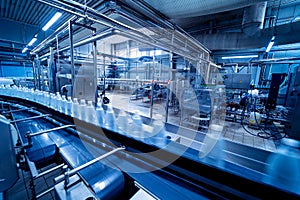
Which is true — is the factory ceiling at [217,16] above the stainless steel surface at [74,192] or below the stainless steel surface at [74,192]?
above

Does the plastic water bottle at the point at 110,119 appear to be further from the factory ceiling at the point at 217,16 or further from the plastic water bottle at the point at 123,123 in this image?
the factory ceiling at the point at 217,16

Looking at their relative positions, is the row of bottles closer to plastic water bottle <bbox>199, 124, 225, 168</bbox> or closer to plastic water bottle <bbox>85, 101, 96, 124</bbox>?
plastic water bottle <bbox>85, 101, 96, 124</bbox>

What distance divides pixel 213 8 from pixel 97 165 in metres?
2.02

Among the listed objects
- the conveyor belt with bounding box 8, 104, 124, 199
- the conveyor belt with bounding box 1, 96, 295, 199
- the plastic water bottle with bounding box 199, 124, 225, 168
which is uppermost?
the plastic water bottle with bounding box 199, 124, 225, 168

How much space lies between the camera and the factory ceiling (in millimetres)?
1532

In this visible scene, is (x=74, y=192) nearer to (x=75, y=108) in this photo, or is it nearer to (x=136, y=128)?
(x=136, y=128)

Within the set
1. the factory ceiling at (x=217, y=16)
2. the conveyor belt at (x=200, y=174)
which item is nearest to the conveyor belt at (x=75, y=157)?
the conveyor belt at (x=200, y=174)

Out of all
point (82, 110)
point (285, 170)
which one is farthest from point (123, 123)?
point (285, 170)

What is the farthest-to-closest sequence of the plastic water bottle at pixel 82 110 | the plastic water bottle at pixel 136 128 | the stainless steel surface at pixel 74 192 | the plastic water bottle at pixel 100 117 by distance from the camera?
the plastic water bottle at pixel 82 110
the plastic water bottle at pixel 100 117
the plastic water bottle at pixel 136 128
the stainless steel surface at pixel 74 192

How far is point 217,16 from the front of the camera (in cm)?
434

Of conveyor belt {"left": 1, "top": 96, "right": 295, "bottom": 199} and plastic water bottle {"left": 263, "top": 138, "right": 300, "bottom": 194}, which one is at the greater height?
plastic water bottle {"left": 263, "top": 138, "right": 300, "bottom": 194}

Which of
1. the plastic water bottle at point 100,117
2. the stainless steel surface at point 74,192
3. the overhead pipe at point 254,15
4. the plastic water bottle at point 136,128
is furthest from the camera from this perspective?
the overhead pipe at point 254,15

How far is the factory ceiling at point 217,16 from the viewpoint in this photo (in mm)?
1532

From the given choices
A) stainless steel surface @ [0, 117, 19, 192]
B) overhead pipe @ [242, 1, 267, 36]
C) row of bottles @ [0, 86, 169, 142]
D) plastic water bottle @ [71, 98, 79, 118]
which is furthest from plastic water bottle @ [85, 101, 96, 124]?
overhead pipe @ [242, 1, 267, 36]
